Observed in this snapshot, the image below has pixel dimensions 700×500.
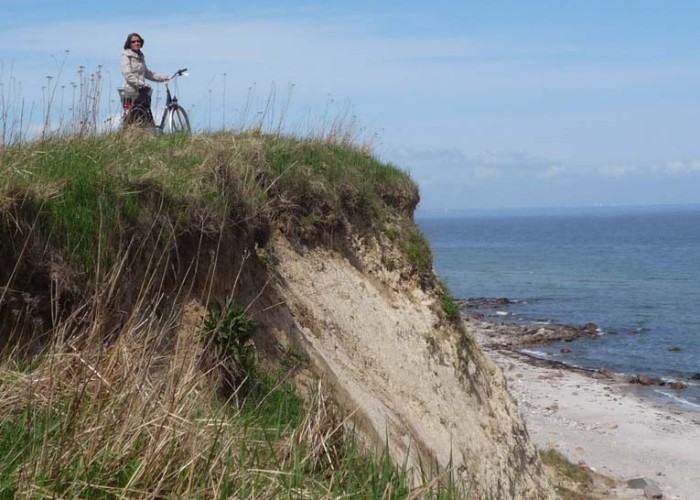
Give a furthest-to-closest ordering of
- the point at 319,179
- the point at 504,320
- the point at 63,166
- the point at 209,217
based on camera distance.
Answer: the point at 504,320, the point at 319,179, the point at 209,217, the point at 63,166

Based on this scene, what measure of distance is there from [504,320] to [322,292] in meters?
36.0

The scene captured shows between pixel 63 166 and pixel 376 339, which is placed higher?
pixel 63 166

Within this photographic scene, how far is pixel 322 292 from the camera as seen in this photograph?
37.0 feet

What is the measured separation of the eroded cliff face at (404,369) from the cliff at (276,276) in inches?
1.1

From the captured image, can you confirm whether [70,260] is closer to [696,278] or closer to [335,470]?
[335,470]

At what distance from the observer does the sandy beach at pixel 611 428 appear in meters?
22.6

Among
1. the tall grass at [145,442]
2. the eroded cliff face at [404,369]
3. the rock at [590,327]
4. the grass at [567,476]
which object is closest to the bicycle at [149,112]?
the eroded cliff face at [404,369]

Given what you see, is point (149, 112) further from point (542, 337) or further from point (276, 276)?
point (542, 337)

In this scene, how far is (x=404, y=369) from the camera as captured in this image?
11.7 m

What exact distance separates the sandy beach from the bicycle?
A: 38.4 ft

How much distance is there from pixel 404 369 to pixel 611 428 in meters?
16.2

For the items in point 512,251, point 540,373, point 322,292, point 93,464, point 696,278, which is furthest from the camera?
point 512,251

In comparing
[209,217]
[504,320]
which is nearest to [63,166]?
[209,217]

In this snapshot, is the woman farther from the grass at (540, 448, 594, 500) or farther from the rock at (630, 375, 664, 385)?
the rock at (630, 375, 664, 385)
